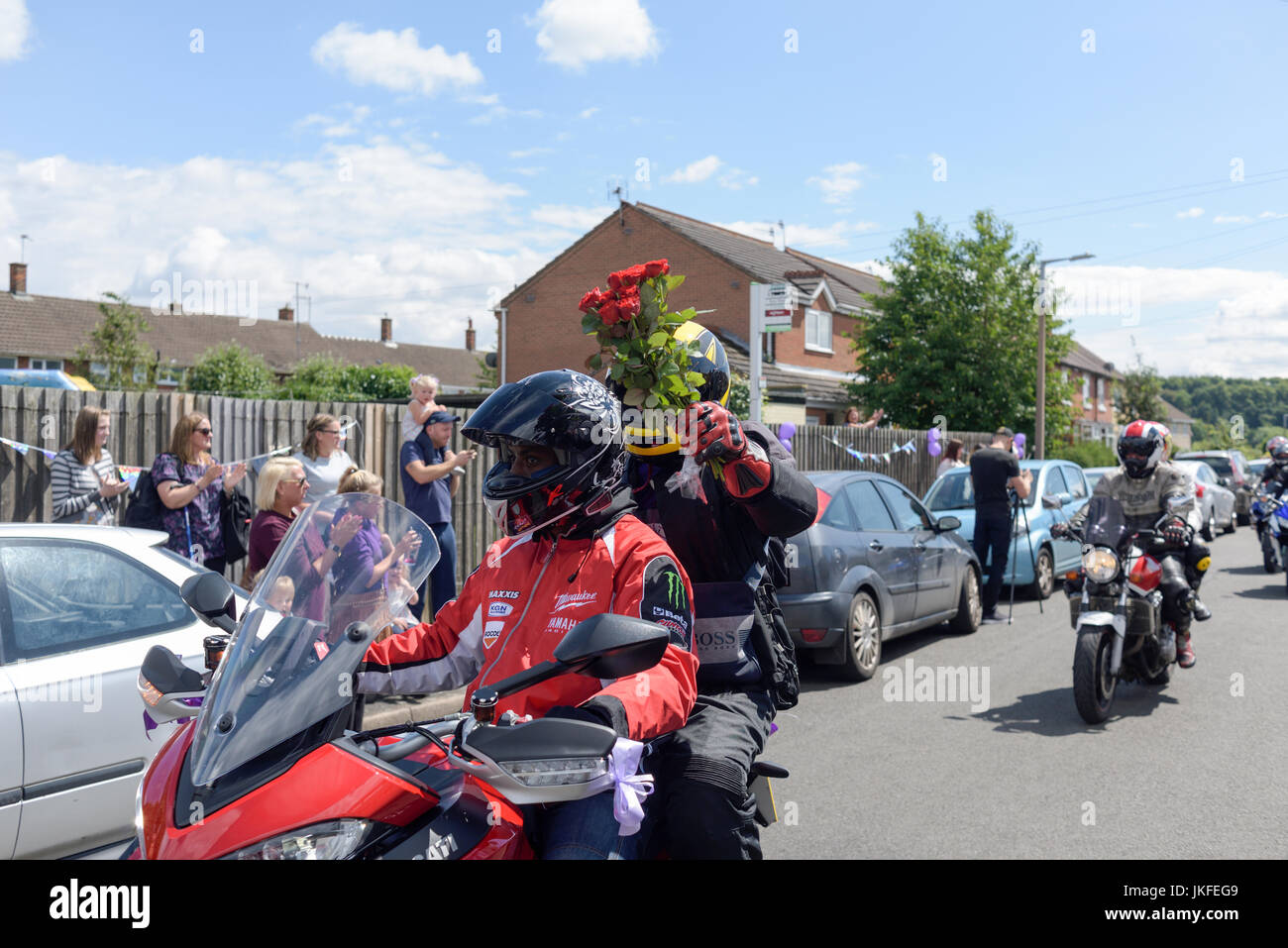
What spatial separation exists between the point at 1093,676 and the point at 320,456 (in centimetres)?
564

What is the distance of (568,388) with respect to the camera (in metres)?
2.42

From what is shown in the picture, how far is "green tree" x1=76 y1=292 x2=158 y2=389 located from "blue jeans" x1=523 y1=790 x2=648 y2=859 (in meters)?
37.5

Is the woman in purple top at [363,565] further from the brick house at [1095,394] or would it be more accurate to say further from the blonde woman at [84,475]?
the brick house at [1095,394]

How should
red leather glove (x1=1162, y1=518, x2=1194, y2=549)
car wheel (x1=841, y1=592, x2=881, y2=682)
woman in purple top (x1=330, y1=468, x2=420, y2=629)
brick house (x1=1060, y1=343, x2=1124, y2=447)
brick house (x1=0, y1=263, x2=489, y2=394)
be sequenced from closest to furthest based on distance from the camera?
woman in purple top (x1=330, y1=468, x2=420, y2=629)
red leather glove (x1=1162, y1=518, x2=1194, y2=549)
car wheel (x1=841, y1=592, x2=881, y2=682)
brick house (x1=0, y1=263, x2=489, y2=394)
brick house (x1=1060, y1=343, x2=1124, y2=447)

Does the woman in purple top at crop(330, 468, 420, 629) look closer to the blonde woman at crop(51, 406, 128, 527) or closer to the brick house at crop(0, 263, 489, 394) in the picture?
the blonde woman at crop(51, 406, 128, 527)

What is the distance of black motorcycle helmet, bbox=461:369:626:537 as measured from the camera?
2361mm

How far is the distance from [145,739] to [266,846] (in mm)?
2933

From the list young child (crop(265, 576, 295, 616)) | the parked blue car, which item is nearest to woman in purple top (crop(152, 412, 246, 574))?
young child (crop(265, 576, 295, 616))

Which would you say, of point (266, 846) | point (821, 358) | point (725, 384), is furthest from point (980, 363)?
point (266, 846)

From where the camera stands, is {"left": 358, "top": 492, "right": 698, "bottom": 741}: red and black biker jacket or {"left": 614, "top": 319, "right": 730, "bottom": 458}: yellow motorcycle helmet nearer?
{"left": 358, "top": 492, "right": 698, "bottom": 741}: red and black biker jacket

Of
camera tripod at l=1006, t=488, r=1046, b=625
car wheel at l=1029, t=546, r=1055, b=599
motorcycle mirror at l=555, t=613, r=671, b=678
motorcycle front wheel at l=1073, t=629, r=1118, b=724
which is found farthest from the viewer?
car wheel at l=1029, t=546, r=1055, b=599

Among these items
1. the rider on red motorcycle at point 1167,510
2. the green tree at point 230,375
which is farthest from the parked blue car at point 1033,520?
the green tree at point 230,375

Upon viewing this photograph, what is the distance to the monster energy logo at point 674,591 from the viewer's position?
2.41 meters

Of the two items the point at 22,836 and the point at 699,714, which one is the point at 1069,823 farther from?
the point at 22,836
